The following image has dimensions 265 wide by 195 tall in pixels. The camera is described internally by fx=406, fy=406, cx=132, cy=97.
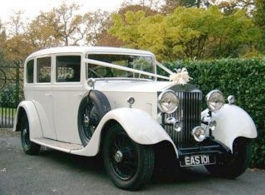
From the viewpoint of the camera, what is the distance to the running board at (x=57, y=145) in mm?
6203

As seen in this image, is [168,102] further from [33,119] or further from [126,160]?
[33,119]

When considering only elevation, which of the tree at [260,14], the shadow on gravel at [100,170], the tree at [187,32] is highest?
the tree at [260,14]

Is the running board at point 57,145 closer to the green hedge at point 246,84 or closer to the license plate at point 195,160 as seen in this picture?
the license plate at point 195,160

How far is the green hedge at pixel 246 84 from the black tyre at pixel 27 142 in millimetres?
3390

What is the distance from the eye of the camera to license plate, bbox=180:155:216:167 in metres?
5.18

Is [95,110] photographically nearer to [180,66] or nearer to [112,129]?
[112,129]

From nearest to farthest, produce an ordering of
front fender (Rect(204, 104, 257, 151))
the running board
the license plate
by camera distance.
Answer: the license plate, front fender (Rect(204, 104, 257, 151)), the running board

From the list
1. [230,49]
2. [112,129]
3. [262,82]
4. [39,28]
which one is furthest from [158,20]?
[39,28]

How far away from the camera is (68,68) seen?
269 inches

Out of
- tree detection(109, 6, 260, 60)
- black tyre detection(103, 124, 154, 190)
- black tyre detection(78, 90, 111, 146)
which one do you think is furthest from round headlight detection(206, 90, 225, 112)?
tree detection(109, 6, 260, 60)

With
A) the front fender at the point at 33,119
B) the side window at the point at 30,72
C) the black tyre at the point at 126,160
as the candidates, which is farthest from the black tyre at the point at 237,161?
the side window at the point at 30,72

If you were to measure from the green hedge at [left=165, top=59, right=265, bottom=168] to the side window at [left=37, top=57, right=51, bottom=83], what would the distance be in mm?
2850

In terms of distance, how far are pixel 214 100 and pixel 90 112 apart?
1.84 m

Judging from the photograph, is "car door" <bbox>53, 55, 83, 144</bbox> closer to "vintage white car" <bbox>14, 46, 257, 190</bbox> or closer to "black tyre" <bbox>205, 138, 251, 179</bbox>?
"vintage white car" <bbox>14, 46, 257, 190</bbox>
